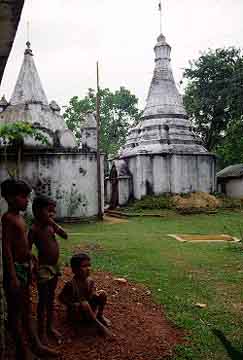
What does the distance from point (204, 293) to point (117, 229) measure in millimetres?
8508

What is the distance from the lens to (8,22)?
2.64 m

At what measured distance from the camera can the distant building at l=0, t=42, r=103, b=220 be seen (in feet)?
53.6

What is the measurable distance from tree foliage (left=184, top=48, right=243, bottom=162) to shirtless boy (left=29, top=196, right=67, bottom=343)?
82.0ft

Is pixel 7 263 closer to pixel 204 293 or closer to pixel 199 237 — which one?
pixel 204 293

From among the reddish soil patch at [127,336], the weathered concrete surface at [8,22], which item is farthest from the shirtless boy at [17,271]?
the weathered concrete surface at [8,22]

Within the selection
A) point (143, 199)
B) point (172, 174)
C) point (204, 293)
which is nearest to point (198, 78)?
point (172, 174)

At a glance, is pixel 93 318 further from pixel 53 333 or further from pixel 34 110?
pixel 34 110

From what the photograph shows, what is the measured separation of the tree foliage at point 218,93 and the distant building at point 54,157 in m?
13.1

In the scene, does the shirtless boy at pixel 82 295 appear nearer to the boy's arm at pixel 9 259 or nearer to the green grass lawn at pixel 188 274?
the green grass lawn at pixel 188 274

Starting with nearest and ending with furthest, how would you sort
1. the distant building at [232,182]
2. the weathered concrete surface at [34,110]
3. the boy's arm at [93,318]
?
the boy's arm at [93,318], the weathered concrete surface at [34,110], the distant building at [232,182]

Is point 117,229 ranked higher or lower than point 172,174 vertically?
lower

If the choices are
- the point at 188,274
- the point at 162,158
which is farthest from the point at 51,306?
the point at 162,158

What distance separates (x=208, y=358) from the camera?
12.2 feet

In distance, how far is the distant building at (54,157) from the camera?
16.3 metres
